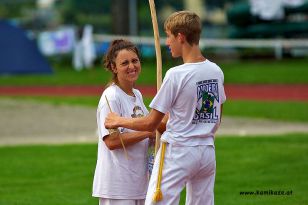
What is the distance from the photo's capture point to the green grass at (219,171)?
9.84 meters

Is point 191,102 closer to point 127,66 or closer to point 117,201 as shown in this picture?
point 127,66

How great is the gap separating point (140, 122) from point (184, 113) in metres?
0.28

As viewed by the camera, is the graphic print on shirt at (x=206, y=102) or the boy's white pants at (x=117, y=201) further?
the boy's white pants at (x=117, y=201)

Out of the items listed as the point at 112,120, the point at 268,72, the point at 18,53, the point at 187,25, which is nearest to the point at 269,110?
the point at 18,53

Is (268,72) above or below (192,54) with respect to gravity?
below

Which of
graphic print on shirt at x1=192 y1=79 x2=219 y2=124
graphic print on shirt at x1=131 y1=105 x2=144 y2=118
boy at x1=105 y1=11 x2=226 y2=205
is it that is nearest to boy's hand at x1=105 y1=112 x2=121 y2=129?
boy at x1=105 y1=11 x2=226 y2=205

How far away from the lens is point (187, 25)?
5848 mm

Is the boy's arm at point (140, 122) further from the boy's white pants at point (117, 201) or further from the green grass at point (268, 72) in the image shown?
the green grass at point (268, 72)

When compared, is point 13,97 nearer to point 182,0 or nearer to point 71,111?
point 71,111

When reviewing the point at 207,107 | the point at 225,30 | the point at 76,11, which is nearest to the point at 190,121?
the point at 207,107

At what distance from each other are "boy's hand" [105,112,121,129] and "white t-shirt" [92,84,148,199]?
3.0 inches

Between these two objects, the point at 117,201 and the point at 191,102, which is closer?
the point at 191,102

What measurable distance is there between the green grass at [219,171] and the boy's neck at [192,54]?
11.8 ft

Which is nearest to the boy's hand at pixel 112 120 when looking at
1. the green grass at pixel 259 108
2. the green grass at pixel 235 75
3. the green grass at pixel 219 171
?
the green grass at pixel 219 171
